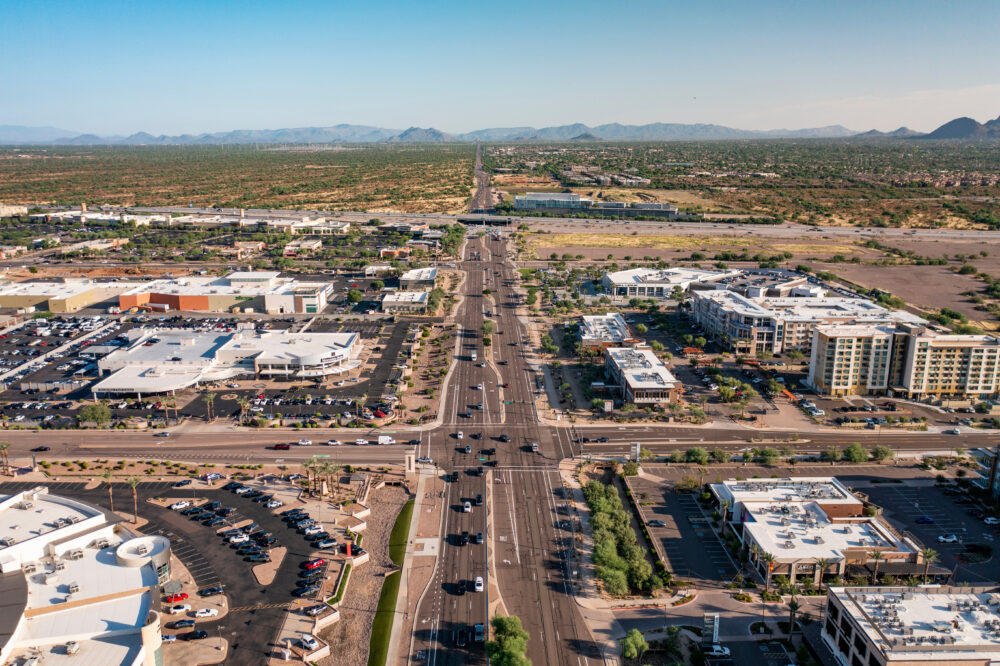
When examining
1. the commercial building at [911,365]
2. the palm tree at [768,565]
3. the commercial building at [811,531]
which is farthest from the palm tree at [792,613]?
the commercial building at [911,365]

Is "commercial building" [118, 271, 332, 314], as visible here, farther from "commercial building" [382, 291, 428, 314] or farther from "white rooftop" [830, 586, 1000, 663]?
"white rooftop" [830, 586, 1000, 663]

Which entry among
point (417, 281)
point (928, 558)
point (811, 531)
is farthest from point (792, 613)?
point (417, 281)

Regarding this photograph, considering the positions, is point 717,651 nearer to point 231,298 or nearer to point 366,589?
point 366,589

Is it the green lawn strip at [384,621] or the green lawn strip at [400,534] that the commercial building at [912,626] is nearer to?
the green lawn strip at [384,621]

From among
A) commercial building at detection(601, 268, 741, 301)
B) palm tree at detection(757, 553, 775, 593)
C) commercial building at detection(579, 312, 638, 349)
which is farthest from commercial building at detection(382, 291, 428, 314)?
palm tree at detection(757, 553, 775, 593)

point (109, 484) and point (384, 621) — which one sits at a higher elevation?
point (109, 484)

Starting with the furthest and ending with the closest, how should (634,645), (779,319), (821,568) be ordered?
(779,319)
(821,568)
(634,645)

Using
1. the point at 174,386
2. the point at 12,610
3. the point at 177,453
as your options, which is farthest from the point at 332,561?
the point at 174,386
